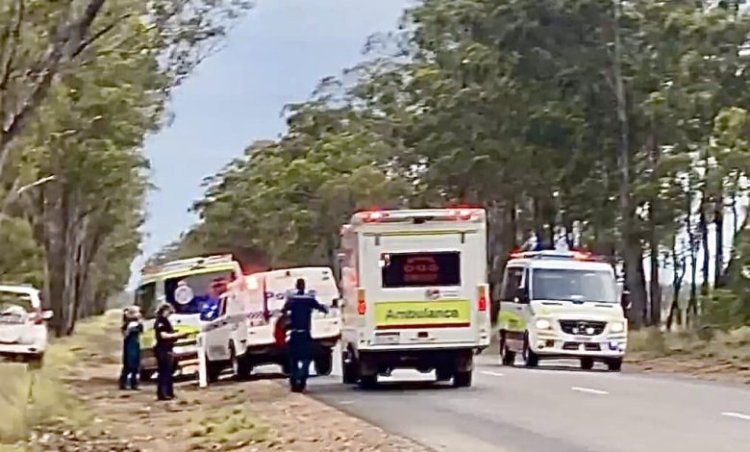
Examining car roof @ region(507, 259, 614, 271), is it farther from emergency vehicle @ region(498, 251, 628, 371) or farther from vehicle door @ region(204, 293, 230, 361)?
vehicle door @ region(204, 293, 230, 361)

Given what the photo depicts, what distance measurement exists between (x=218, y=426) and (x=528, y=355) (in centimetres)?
1636

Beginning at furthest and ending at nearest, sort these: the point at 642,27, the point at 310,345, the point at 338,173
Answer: the point at 338,173 → the point at 642,27 → the point at 310,345

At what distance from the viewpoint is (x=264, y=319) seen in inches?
1193

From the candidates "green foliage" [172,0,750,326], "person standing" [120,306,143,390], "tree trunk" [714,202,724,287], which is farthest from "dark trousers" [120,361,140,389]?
"tree trunk" [714,202,724,287]

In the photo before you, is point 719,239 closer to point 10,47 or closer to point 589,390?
point 589,390

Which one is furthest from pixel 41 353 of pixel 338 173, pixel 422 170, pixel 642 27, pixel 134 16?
pixel 338 173

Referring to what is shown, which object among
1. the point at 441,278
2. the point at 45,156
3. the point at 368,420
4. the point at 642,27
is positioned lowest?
the point at 368,420

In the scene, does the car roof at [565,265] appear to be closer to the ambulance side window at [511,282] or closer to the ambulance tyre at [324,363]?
the ambulance side window at [511,282]

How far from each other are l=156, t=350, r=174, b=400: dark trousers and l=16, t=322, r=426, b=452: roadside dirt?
26cm

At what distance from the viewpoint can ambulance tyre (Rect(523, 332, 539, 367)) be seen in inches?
1382

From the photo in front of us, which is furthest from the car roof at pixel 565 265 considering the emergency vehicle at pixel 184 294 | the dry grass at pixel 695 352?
the emergency vehicle at pixel 184 294

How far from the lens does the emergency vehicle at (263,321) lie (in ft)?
99.3

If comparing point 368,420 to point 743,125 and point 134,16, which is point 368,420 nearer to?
point 134,16

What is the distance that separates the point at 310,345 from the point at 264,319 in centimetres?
450
